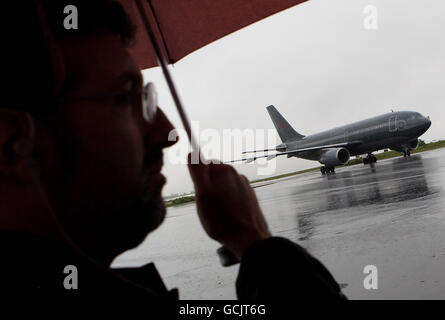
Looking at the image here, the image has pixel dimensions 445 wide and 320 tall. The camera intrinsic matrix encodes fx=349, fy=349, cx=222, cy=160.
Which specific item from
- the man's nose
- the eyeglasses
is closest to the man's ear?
the eyeglasses

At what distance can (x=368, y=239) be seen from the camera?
12.4 feet

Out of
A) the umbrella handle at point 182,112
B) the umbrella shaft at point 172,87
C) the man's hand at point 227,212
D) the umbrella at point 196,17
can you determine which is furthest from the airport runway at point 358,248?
the umbrella at point 196,17

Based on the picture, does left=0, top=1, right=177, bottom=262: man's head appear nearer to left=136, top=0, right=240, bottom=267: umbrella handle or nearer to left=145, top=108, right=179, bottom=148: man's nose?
left=145, top=108, right=179, bottom=148: man's nose

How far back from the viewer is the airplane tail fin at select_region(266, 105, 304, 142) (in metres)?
30.4

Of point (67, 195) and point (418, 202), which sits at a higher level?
point (67, 195)

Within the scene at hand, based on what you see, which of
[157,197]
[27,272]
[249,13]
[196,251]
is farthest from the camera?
[196,251]

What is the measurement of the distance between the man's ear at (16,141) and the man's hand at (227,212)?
1.54 ft

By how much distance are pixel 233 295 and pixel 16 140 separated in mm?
2340

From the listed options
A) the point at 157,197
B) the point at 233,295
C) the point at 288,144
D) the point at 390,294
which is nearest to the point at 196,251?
the point at 233,295

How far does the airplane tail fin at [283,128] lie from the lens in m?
30.4

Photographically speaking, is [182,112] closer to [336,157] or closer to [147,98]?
[147,98]

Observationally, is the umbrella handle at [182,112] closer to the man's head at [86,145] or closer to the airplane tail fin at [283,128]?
the man's head at [86,145]
